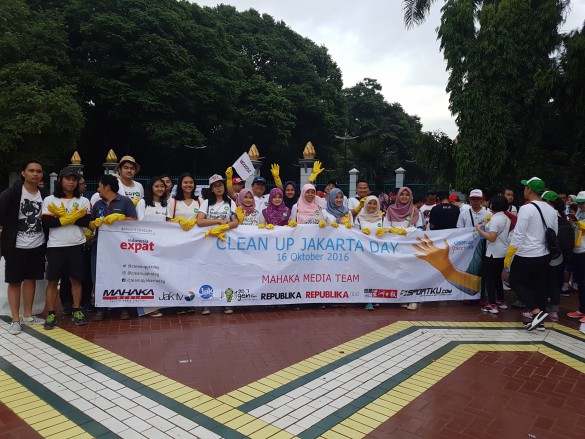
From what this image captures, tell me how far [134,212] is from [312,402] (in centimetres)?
347

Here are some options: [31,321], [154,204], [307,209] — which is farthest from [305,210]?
[31,321]

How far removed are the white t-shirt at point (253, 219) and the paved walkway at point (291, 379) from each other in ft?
4.35

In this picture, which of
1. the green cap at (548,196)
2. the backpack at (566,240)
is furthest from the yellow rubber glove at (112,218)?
the backpack at (566,240)

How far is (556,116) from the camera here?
15.2 metres

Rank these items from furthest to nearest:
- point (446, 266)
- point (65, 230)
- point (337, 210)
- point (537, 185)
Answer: point (337, 210) < point (446, 266) < point (537, 185) < point (65, 230)

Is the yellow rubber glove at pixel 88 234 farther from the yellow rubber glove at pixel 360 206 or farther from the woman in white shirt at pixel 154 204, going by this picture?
the yellow rubber glove at pixel 360 206

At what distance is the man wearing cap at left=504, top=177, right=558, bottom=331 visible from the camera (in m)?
5.64

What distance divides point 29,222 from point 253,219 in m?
2.79

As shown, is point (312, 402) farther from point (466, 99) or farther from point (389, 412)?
point (466, 99)

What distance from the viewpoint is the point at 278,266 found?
6.31 meters

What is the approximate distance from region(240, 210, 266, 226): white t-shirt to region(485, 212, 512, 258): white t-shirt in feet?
10.7

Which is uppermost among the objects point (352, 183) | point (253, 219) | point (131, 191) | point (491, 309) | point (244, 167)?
point (352, 183)

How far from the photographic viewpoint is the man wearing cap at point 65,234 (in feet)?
17.2

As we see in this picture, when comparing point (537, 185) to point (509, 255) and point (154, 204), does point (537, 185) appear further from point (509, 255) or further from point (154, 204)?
point (154, 204)
